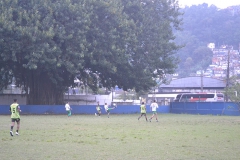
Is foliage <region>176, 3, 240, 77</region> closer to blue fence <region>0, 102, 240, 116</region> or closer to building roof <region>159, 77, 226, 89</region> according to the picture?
building roof <region>159, 77, 226, 89</region>

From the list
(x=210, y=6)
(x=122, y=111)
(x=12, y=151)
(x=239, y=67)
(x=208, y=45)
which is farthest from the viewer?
(x=210, y=6)

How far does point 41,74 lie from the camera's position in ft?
161

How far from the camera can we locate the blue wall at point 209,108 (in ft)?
164

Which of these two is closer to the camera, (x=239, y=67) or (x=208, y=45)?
(x=239, y=67)

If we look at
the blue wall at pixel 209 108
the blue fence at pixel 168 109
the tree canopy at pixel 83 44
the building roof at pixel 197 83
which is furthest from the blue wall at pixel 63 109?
the building roof at pixel 197 83

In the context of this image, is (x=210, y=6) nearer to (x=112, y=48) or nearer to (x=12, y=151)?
(x=112, y=48)

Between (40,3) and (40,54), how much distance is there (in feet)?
17.4

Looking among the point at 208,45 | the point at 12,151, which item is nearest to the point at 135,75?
the point at 12,151

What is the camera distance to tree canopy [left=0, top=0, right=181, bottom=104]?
4281 cm

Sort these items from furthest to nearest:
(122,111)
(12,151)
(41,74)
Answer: (122,111) < (41,74) < (12,151)

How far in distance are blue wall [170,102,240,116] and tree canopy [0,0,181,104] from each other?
19.0 feet

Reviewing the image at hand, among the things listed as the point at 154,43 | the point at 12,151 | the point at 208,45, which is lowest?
the point at 12,151

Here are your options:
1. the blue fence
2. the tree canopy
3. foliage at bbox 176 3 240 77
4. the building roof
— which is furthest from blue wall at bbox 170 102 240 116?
foliage at bbox 176 3 240 77

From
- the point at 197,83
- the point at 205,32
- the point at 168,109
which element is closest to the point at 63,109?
the point at 168,109
